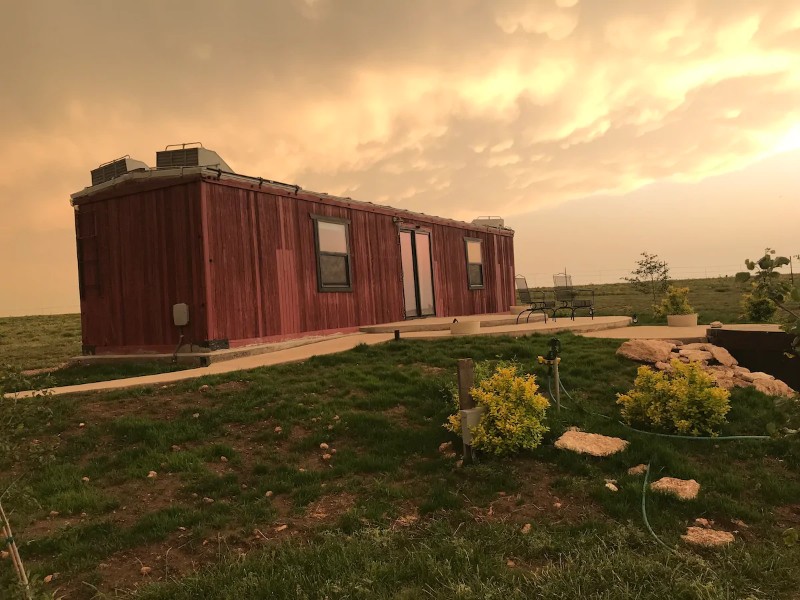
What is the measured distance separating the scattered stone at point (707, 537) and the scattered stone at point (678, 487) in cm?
37

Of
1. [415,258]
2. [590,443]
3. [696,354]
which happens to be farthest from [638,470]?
[415,258]

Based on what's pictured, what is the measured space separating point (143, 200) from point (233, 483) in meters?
6.87

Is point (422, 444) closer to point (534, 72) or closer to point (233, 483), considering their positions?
point (233, 483)

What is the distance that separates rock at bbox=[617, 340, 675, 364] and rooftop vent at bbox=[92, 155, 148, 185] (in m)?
8.70

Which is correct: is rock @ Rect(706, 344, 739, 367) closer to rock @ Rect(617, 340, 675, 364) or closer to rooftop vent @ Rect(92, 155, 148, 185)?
rock @ Rect(617, 340, 675, 364)

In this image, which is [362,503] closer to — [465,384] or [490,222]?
[465,384]

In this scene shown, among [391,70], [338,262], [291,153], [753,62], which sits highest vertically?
[391,70]

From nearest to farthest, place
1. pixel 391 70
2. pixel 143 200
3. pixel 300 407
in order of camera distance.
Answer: pixel 300 407 → pixel 143 200 → pixel 391 70

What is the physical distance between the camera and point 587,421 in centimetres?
523

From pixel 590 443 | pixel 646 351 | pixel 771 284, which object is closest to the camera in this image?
pixel 771 284

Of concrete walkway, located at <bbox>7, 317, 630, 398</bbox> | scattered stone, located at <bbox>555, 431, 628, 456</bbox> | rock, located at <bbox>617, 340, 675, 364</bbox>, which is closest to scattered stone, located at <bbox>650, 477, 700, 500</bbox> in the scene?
scattered stone, located at <bbox>555, 431, 628, 456</bbox>

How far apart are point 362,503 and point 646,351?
5.09m

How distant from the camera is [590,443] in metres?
4.62

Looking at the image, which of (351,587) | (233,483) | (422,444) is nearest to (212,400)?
(233,483)
